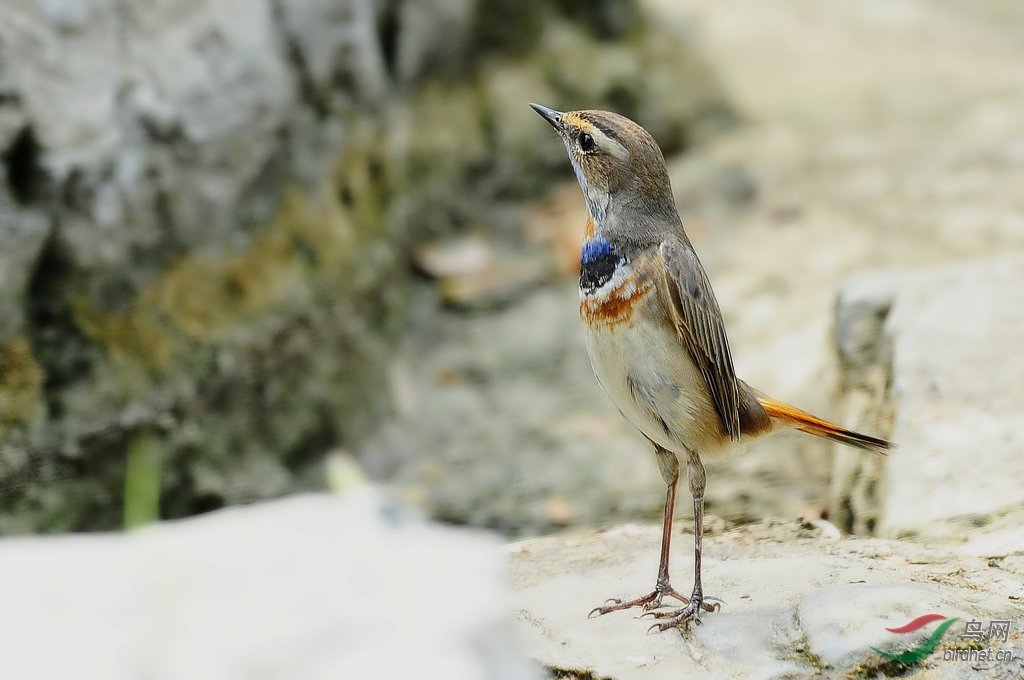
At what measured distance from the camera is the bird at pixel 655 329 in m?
3.53

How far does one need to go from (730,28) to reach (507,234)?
3.16 m

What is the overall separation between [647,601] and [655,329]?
866 mm

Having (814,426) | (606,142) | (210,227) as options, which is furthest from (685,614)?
(210,227)

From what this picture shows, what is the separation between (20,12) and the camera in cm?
468

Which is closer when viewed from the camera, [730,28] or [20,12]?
[20,12]

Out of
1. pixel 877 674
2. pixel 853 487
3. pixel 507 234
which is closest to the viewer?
pixel 877 674

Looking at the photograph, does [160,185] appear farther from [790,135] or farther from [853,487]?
[790,135]

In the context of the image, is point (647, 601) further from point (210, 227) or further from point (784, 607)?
point (210, 227)

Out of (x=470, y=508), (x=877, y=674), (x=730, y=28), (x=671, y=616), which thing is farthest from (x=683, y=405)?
(x=730, y=28)

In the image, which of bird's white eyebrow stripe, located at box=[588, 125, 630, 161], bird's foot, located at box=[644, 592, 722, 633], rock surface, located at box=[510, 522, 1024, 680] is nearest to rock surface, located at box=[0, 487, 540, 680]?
rock surface, located at box=[510, 522, 1024, 680]

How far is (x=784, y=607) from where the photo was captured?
11.3 ft

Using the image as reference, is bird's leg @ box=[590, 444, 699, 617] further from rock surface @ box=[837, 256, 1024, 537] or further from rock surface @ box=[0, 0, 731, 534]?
rock surface @ box=[0, 0, 731, 534]

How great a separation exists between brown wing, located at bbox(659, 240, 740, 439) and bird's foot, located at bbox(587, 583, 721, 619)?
1.78 feet

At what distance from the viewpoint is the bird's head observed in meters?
3.71
